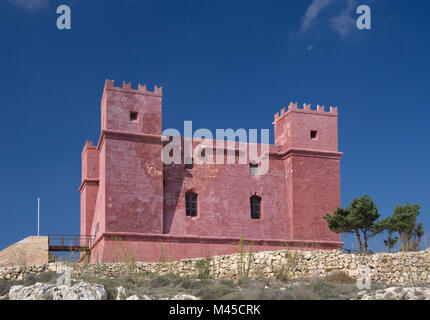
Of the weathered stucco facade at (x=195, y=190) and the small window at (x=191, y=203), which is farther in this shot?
the small window at (x=191, y=203)

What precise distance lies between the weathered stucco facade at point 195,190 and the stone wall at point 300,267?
476cm

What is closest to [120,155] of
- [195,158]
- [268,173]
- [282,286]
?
[195,158]

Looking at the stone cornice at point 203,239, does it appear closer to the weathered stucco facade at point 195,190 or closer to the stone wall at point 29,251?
the weathered stucco facade at point 195,190

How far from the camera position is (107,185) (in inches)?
1069

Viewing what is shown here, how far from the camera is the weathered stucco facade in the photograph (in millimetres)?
27422

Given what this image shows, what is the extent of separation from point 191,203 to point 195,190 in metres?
0.68

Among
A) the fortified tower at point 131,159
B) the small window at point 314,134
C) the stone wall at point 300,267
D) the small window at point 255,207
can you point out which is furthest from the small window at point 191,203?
the stone wall at point 300,267

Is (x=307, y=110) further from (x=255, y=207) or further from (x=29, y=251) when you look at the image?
(x=29, y=251)

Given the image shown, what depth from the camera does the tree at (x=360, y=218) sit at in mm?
27719

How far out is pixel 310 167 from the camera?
103ft

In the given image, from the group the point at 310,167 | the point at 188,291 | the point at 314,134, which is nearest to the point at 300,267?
the point at 188,291

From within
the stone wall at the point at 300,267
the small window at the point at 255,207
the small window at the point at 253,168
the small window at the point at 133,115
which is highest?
the small window at the point at 133,115

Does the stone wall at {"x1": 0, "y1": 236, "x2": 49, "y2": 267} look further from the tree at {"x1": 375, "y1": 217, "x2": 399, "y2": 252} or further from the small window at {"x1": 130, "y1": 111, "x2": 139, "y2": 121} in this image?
the tree at {"x1": 375, "y1": 217, "x2": 399, "y2": 252}
